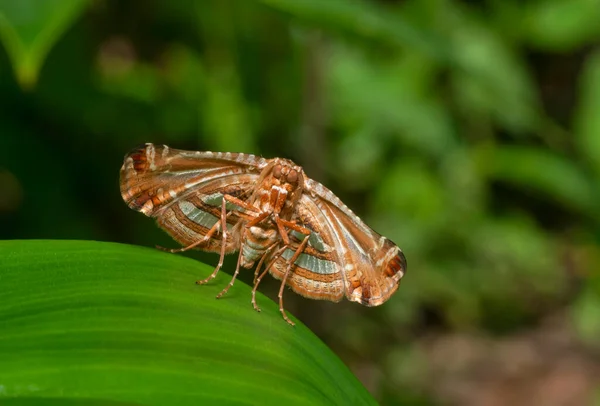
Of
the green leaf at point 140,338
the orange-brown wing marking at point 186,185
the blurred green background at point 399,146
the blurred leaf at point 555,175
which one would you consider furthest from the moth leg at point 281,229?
the blurred leaf at point 555,175

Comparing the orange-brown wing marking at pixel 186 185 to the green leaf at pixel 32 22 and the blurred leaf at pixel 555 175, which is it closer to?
the green leaf at pixel 32 22

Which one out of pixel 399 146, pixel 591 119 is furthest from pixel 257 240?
pixel 591 119

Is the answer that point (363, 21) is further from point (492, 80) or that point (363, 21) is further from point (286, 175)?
point (492, 80)

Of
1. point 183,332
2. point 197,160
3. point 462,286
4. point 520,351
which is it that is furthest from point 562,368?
point 183,332

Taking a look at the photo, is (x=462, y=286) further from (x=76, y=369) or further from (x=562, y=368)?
(x=76, y=369)

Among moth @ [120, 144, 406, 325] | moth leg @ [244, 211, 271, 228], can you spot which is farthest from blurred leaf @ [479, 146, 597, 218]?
moth leg @ [244, 211, 271, 228]
